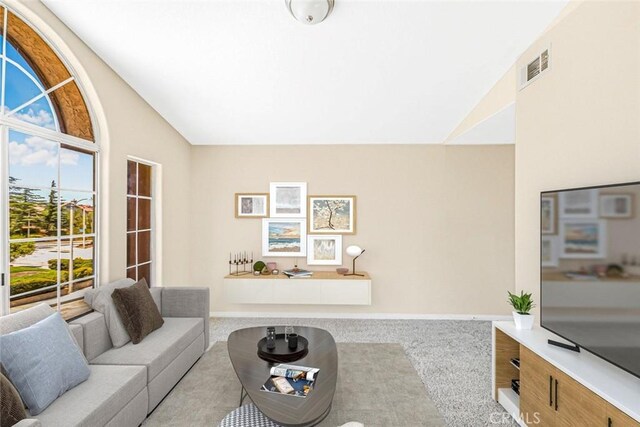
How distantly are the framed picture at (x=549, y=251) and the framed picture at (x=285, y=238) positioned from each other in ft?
9.96

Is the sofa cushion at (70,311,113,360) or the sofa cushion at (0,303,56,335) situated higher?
the sofa cushion at (0,303,56,335)

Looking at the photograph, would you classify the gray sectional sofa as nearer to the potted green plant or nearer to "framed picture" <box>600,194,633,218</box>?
the potted green plant

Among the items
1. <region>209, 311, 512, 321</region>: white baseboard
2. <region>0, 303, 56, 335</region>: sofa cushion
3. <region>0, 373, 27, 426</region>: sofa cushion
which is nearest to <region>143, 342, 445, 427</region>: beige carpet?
<region>0, 373, 27, 426</region>: sofa cushion

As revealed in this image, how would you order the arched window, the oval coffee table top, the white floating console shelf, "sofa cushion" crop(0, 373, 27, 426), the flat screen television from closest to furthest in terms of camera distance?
"sofa cushion" crop(0, 373, 27, 426) → the flat screen television → the oval coffee table top → the arched window → the white floating console shelf

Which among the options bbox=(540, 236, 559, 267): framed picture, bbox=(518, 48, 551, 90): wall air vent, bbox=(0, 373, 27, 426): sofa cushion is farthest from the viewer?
bbox=(518, 48, 551, 90): wall air vent

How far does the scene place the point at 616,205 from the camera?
1.58 m

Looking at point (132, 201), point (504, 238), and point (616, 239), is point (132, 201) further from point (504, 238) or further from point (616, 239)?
point (504, 238)

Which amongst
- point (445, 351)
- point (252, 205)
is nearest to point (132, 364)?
point (252, 205)

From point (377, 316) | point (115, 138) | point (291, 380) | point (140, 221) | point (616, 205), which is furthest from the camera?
point (377, 316)

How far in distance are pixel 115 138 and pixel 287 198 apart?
2.29m

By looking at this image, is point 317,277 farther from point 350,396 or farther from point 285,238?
point 350,396

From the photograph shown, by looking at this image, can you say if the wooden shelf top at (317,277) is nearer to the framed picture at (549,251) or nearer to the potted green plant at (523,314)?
the potted green plant at (523,314)

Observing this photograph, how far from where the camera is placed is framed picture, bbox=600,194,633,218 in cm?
151

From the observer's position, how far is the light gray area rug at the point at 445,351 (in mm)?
2322
